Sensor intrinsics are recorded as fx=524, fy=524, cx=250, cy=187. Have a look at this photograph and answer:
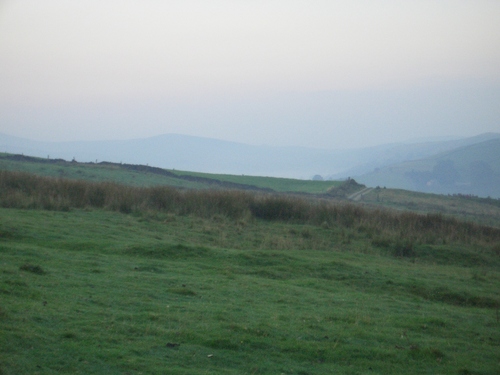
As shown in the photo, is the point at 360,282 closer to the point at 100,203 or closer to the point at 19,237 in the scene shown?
the point at 19,237

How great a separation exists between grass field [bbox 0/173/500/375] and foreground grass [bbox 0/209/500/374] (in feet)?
0.11

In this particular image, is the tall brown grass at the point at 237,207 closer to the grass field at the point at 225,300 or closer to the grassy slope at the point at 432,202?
the grass field at the point at 225,300

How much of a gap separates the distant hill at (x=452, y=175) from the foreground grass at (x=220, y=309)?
399 feet

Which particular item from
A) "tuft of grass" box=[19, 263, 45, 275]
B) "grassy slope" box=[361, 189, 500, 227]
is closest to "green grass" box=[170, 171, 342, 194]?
"grassy slope" box=[361, 189, 500, 227]

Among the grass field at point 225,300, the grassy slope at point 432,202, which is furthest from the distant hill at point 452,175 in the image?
the grass field at point 225,300

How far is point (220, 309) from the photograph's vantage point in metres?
9.87

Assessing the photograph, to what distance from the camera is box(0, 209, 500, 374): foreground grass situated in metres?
7.34

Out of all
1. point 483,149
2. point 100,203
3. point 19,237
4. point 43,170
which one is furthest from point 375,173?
point 19,237

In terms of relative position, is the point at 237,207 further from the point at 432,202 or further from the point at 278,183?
the point at 278,183

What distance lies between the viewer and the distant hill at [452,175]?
131125mm

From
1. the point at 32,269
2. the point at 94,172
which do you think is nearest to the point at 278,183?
the point at 94,172

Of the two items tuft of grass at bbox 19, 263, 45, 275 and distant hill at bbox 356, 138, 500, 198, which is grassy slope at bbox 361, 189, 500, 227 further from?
distant hill at bbox 356, 138, 500, 198

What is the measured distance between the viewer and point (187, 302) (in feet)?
33.8

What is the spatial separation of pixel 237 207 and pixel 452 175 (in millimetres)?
121435
